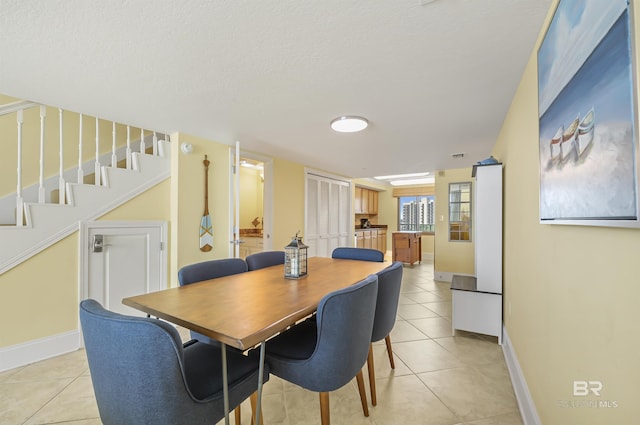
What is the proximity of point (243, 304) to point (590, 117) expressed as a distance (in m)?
1.49

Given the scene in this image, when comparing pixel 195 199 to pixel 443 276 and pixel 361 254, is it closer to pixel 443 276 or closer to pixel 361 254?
pixel 361 254

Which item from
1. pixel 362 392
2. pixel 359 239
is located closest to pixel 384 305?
pixel 362 392

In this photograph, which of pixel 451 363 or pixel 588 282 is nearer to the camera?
pixel 588 282

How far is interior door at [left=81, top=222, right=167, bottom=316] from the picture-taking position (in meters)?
2.54

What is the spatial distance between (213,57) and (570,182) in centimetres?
186

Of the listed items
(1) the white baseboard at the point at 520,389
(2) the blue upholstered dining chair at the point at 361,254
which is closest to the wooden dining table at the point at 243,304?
(2) the blue upholstered dining chair at the point at 361,254

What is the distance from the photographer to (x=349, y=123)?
2.54m

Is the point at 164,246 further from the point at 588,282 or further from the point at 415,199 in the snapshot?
the point at 415,199

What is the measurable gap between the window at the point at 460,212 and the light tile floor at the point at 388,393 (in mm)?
2740

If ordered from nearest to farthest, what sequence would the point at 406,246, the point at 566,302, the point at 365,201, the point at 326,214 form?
the point at 566,302, the point at 326,214, the point at 406,246, the point at 365,201

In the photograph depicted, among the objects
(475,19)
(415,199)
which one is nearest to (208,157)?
(475,19)

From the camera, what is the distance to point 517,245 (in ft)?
6.62

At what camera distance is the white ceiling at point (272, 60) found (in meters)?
1.25

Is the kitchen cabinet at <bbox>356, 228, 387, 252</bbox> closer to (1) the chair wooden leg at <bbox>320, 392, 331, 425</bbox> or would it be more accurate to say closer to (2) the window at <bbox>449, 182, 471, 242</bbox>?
(2) the window at <bbox>449, 182, 471, 242</bbox>
